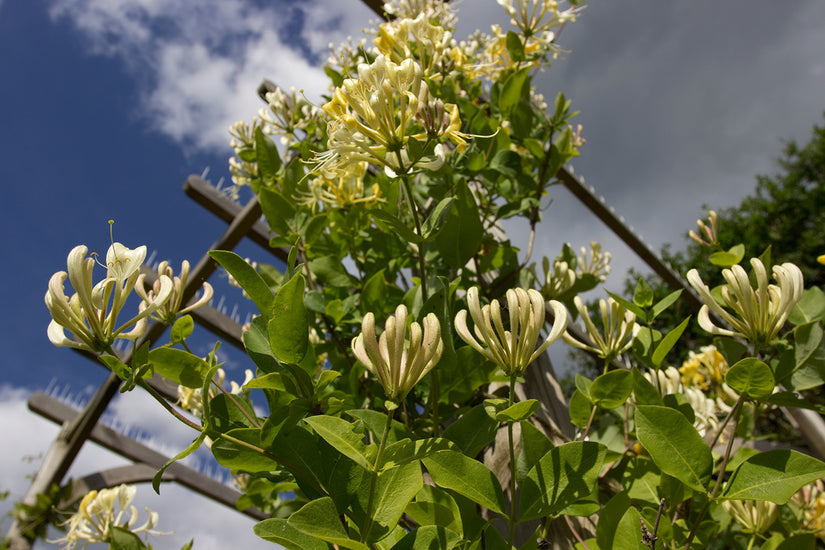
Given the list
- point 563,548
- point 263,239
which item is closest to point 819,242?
point 263,239

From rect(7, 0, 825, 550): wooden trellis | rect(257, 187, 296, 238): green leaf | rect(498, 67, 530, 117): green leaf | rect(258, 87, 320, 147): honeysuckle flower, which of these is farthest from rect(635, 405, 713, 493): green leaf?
rect(7, 0, 825, 550): wooden trellis

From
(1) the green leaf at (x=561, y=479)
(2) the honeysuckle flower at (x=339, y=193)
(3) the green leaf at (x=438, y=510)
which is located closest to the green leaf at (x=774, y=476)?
(1) the green leaf at (x=561, y=479)

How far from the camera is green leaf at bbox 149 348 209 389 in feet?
1.75

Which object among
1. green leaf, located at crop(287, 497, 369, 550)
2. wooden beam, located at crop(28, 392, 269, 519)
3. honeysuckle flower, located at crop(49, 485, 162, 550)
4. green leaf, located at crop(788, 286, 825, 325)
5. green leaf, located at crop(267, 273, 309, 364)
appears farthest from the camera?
wooden beam, located at crop(28, 392, 269, 519)

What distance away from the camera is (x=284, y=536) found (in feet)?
1.42

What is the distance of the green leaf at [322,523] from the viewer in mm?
381

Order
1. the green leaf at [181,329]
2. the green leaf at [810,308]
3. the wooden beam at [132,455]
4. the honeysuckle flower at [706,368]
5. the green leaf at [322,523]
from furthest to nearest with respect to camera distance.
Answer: the wooden beam at [132,455]
the honeysuckle flower at [706,368]
the green leaf at [810,308]
the green leaf at [181,329]
the green leaf at [322,523]

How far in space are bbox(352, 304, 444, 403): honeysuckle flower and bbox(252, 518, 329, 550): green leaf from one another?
5.3 inches

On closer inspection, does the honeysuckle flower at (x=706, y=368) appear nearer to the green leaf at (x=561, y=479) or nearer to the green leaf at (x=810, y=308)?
the green leaf at (x=810, y=308)

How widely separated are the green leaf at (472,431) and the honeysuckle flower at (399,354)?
0.36 feet

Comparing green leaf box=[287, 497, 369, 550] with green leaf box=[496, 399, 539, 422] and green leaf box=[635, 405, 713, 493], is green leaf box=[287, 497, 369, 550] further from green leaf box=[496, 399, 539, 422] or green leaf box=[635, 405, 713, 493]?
→ green leaf box=[635, 405, 713, 493]

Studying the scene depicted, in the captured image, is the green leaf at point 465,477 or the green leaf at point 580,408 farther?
the green leaf at point 580,408

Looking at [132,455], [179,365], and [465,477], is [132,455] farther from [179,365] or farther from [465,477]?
[465,477]

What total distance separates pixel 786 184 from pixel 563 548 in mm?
12069
